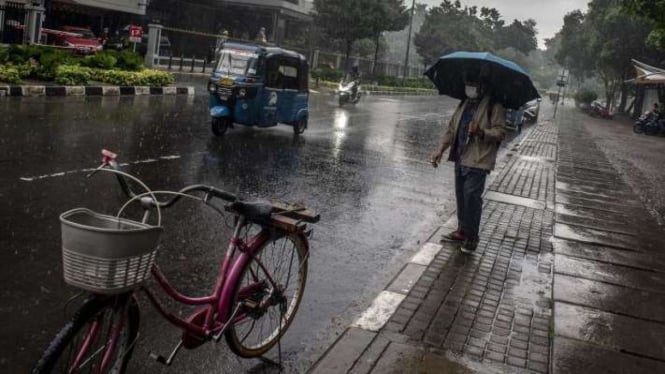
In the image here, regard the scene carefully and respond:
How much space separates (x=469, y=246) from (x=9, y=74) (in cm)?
1352

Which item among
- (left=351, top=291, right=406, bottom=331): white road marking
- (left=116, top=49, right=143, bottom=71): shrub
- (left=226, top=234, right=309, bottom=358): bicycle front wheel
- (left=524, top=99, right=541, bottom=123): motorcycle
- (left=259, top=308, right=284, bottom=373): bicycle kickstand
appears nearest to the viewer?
(left=226, top=234, right=309, bottom=358): bicycle front wheel

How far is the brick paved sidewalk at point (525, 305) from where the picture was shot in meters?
4.33

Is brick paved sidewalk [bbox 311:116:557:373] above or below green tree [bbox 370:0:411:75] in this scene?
below

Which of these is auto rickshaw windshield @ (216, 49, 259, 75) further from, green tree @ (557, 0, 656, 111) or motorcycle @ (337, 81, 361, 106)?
green tree @ (557, 0, 656, 111)

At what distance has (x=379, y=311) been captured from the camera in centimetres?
498

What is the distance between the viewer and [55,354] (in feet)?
8.83

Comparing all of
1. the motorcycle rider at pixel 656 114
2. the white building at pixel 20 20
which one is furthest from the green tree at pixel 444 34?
the white building at pixel 20 20

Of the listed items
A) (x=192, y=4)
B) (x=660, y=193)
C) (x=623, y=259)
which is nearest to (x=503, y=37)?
(x=192, y=4)

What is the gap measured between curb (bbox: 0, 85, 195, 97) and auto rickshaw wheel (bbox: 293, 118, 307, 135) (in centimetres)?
646

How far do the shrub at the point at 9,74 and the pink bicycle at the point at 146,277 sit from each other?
14.3 meters

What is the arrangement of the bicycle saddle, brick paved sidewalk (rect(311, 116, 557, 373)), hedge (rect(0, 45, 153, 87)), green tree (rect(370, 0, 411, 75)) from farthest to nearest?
green tree (rect(370, 0, 411, 75))
hedge (rect(0, 45, 153, 87))
brick paved sidewalk (rect(311, 116, 557, 373))
the bicycle saddle

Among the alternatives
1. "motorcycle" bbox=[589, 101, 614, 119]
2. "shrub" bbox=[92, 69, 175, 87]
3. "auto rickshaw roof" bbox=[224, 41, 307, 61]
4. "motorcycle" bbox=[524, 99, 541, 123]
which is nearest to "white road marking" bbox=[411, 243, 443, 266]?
"auto rickshaw roof" bbox=[224, 41, 307, 61]

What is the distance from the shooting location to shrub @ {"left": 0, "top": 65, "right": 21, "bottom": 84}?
16062 mm

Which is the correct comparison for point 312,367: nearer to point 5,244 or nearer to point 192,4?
point 5,244
